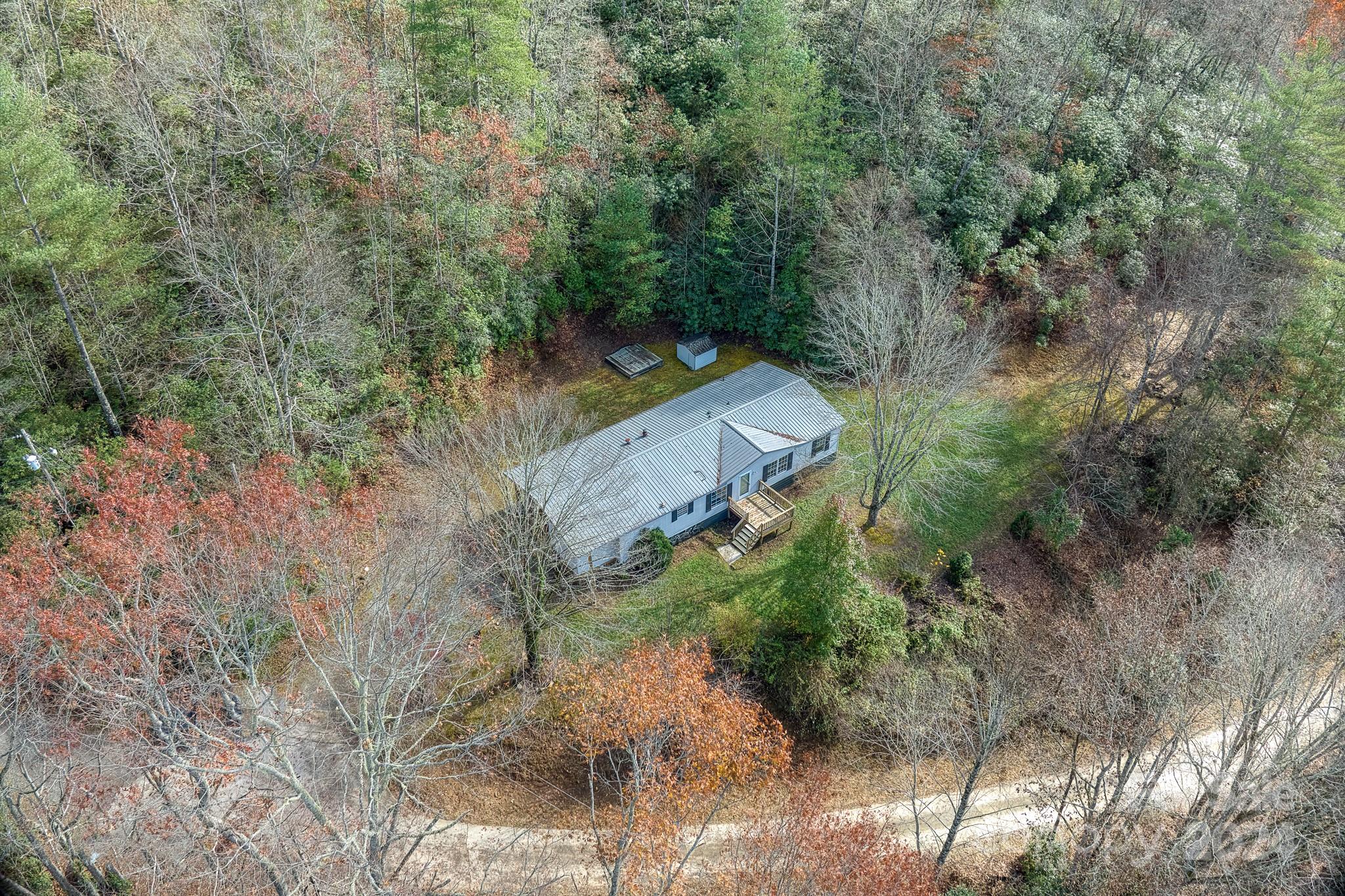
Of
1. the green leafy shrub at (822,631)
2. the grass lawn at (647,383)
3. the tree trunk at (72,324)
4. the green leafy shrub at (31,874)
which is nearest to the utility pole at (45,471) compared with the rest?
the tree trunk at (72,324)

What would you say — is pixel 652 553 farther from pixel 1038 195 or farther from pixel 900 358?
pixel 1038 195

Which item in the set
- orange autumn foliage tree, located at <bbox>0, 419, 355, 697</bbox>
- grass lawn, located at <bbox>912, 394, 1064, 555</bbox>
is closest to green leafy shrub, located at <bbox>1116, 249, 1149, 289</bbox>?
grass lawn, located at <bbox>912, 394, 1064, 555</bbox>

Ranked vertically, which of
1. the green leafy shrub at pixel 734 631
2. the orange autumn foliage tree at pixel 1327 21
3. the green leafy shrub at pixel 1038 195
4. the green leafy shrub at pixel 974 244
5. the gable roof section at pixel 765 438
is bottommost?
the green leafy shrub at pixel 734 631

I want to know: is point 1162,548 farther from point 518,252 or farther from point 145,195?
point 145,195

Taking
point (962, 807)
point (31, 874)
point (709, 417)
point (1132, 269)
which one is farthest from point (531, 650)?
point (1132, 269)

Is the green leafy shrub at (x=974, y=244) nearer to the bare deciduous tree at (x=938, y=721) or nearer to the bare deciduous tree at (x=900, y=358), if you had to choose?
the bare deciduous tree at (x=900, y=358)

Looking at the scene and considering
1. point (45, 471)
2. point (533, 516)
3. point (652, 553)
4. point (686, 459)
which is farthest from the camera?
point (686, 459)

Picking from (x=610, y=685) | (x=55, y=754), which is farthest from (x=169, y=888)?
(x=610, y=685)
